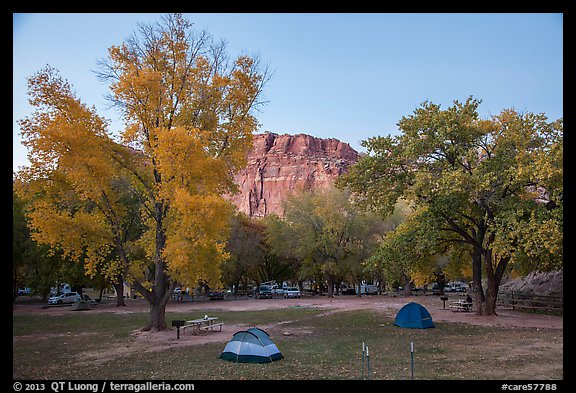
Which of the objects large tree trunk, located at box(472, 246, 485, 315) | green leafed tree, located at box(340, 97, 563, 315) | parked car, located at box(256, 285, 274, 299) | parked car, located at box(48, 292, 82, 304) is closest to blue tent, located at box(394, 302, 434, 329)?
green leafed tree, located at box(340, 97, 563, 315)

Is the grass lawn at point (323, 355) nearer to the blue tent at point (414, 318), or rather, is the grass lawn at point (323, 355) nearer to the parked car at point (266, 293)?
the blue tent at point (414, 318)

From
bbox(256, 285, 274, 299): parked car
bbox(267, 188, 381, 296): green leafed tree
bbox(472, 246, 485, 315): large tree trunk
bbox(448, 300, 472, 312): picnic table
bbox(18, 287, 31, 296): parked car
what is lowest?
bbox(18, 287, 31, 296): parked car

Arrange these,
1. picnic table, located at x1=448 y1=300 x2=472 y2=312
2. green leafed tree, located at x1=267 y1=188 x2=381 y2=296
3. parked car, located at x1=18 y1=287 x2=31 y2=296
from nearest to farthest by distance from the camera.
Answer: picnic table, located at x1=448 y1=300 x2=472 y2=312 → green leafed tree, located at x1=267 y1=188 x2=381 y2=296 → parked car, located at x1=18 y1=287 x2=31 y2=296

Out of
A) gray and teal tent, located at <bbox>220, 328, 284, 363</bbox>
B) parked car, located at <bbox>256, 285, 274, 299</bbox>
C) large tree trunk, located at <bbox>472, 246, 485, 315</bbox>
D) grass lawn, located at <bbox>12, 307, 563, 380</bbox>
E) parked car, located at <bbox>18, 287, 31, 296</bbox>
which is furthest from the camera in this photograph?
parked car, located at <bbox>18, 287, 31, 296</bbox>

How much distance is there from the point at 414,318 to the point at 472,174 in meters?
8.00

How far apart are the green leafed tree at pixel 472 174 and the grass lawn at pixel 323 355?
17.7 ft

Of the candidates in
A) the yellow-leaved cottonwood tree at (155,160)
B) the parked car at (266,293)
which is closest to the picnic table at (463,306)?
the yellow-leaved cottonwood tree at (155,160)

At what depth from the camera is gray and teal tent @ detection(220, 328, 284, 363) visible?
537 inches

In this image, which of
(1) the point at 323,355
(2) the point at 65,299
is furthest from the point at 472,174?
(2) the point at 65,299

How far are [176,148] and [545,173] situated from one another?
16.4 metres

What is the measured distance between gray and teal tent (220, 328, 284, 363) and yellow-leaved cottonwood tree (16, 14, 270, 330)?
543 cm

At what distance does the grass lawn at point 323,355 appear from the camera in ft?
39.1

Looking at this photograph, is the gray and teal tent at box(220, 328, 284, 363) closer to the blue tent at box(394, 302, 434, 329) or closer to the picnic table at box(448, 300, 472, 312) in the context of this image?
the blue tent at box(394, 302, 434, 329)
